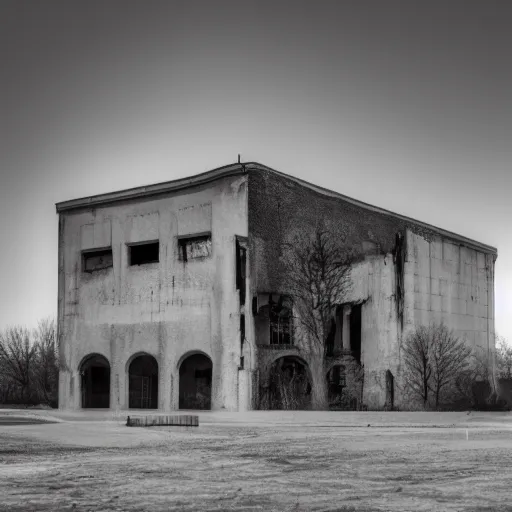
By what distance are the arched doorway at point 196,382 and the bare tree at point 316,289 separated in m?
3.86

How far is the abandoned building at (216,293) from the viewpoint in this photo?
34438 mm

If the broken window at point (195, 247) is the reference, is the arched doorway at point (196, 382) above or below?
below

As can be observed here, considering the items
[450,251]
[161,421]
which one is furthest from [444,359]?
[161,421]

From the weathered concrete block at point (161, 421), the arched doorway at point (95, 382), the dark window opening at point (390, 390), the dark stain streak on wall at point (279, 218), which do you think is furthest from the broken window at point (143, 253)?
the weathered concrete block at point (161, 421)

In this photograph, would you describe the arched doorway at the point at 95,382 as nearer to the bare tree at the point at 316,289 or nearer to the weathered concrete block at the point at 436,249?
the bare tree at the point at 316,289

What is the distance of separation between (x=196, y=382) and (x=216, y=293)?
380cm

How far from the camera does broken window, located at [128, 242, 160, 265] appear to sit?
3816 centimetres

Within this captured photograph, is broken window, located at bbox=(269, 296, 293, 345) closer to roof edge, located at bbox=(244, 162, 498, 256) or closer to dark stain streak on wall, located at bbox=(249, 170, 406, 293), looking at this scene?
dark stain streak on wall, located at bbox=(249, 170, 406, 293)

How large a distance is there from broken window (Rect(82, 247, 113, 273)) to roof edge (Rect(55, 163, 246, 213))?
211 centimetres

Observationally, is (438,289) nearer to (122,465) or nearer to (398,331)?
(398,331)

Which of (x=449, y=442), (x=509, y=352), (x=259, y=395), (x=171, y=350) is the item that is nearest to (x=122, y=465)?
(x=449, y=442)

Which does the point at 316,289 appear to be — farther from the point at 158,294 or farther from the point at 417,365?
the point at 158,294

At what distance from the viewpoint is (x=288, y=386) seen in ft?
113

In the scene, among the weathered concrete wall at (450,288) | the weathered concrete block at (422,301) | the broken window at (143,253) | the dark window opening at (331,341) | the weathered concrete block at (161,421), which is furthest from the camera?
the weathered concrete wall at (450,288)
